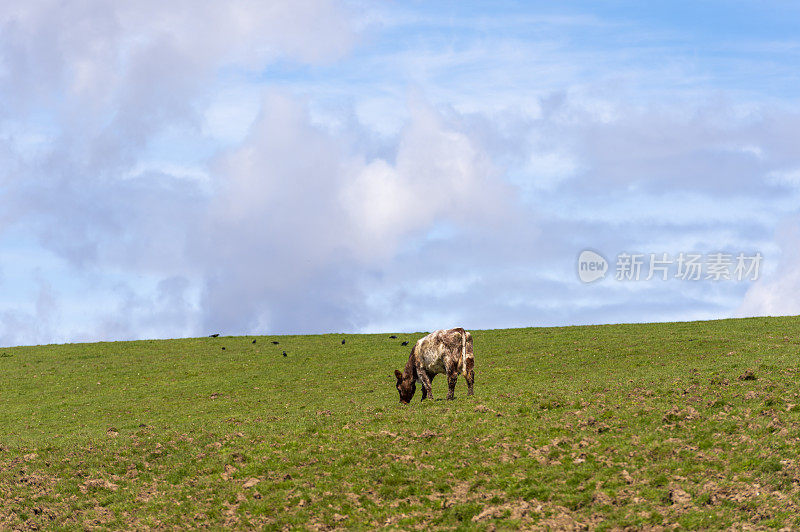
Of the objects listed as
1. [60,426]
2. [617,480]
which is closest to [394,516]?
[617,480]

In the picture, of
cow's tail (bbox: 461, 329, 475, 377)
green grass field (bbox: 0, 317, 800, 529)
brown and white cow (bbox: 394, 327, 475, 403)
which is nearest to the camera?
green grass field (bbox: 0, 317, 800, 529)

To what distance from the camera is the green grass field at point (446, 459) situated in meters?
22.0

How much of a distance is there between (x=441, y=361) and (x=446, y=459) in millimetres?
9944

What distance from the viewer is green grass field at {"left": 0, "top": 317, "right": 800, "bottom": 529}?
2200cm

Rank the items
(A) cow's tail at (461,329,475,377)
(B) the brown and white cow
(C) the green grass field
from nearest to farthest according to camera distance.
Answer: (C) the green grass field
(A) cow's tail at (461,329,475,377)
(B) the brown and white cow

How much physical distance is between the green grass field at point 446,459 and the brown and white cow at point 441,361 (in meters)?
1.18

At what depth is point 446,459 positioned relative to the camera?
997 inches

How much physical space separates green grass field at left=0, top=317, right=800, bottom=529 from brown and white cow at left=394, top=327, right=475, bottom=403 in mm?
1178

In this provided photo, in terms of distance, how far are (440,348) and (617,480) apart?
13199 mm

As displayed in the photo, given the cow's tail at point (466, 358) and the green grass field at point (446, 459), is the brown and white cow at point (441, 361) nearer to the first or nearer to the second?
the cow's tail at point (466, 358)

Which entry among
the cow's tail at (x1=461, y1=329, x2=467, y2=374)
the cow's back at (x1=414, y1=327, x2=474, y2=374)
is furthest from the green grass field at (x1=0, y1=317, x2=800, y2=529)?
the cow's back at (x1=414, y1=327, x2=474, y2=374)

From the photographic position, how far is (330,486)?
24375 millimetres

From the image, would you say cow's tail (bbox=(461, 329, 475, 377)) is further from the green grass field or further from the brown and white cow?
the green grass field

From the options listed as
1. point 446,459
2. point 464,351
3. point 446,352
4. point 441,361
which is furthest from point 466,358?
point 446,459
